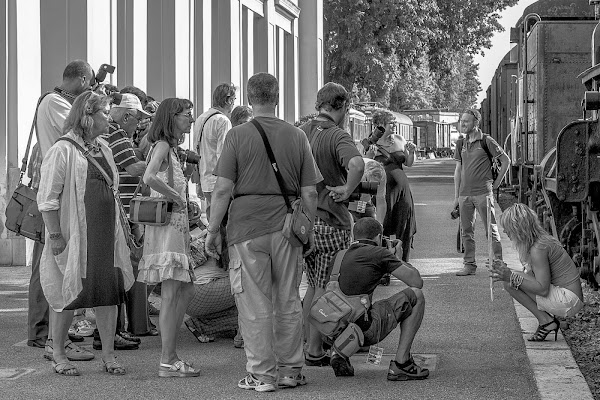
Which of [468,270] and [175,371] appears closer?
[175,371]

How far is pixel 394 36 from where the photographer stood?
4219 centimetres

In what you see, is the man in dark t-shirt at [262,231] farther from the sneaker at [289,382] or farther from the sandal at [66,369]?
the sandal at [66,369]

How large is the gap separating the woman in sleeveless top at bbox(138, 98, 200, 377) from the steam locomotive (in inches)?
145

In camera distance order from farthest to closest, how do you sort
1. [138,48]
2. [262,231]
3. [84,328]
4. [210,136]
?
1. [138,48]
2. [210,136]
3. [84,328]
4. [262,231]

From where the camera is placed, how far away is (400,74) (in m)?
43.4

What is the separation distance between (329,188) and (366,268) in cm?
89

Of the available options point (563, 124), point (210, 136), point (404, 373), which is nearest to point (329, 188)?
point (404, 373)

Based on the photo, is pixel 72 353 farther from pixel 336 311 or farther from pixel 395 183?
pixel 395 183

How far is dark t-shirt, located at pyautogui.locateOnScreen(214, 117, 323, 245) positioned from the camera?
6.75 m

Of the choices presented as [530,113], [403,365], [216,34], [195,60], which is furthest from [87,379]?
[216,34]

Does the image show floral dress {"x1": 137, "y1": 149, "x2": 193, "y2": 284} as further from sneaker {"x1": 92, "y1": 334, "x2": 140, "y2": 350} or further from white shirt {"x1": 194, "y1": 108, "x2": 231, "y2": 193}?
white shirt {"x1": 194, "y1": 108, "x2": 231, "y2": 193}

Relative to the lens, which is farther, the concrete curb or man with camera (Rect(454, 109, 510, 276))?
man with camera (Rect(454, 109, 510, 276))

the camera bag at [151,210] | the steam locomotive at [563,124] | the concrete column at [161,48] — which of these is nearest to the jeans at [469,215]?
the steam locomotive at [563,124]

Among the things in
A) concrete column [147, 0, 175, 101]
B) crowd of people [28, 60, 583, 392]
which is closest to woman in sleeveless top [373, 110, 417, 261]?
crowd of people [28, 60, 583, 392]
